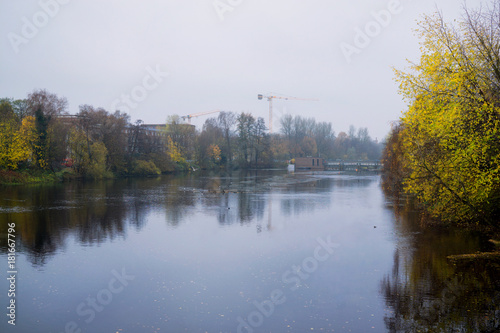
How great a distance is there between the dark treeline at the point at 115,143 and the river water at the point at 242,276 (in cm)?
2922

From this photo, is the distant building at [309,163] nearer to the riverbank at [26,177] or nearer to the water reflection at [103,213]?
the riverbank at [26,177]

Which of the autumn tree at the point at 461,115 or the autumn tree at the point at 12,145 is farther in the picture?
the autumn tree at the point at 12,145

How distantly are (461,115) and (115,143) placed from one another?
5274 cm

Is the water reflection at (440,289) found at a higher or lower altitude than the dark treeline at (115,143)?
lower

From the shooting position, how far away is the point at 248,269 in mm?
11695

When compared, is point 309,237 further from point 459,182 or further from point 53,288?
point 53,288

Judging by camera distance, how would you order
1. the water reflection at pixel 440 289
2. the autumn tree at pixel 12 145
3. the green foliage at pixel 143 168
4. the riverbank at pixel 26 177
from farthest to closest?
the green foliage at pixel 143 168
the autumn tree at pixel 12 145
the riverbank at pixel 26 177
the water reflection at pixel 440 289

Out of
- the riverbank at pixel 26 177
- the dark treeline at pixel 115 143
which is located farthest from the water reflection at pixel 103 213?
the dark treeline at pixel 115 143

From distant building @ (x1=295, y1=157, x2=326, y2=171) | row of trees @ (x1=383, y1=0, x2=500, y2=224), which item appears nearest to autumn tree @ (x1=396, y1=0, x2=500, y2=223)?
row of trees @ (x1=383, y1=0, x2=500, y2=224)

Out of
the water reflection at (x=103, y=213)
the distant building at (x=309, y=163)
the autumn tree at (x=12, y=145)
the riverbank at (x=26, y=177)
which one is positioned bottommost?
the water reflection at (x=103, y=213)

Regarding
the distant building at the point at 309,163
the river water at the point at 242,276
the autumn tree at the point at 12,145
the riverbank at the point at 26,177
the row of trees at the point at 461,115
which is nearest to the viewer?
the river water at the point at 242,276

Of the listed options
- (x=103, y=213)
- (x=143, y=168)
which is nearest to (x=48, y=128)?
(x=143, y=168)

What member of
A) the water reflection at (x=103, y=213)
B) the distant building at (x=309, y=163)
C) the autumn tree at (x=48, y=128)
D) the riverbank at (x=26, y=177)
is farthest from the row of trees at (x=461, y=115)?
the distant building at (x=309, y=163)

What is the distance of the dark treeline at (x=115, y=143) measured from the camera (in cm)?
4600
